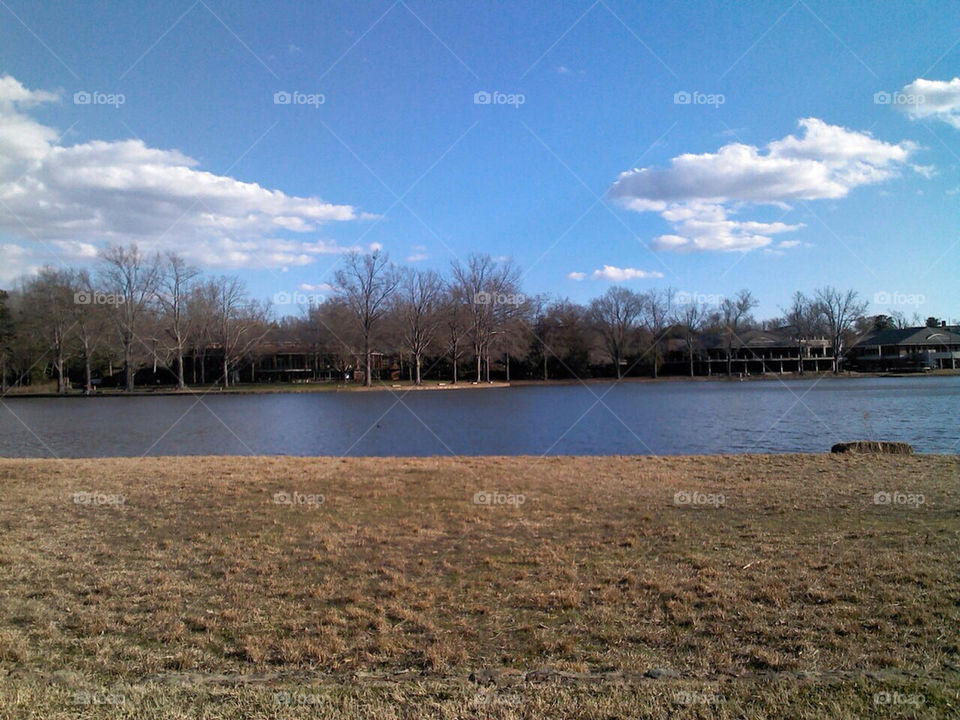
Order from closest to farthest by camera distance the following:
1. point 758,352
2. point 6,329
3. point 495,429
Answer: point 495,429, point 6,329, point 758,352

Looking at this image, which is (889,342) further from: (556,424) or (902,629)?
(902,629)

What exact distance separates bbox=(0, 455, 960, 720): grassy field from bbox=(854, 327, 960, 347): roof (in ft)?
359

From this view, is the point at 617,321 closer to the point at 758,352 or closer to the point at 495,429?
the point at 758,352

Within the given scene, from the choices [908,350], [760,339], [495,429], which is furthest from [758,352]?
[495,429]

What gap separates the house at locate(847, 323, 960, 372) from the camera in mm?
99719

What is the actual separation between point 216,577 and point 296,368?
95.5m

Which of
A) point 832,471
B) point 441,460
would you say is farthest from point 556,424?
point 832,471

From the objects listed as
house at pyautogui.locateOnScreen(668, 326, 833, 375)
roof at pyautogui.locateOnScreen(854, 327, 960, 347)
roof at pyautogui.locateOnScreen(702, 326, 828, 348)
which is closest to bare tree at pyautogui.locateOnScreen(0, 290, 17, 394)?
house at pyautogui.locateOnScreen(668, 326, 833, 375)

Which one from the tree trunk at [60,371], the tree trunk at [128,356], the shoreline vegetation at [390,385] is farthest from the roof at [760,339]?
the tree trunk at [60,371]

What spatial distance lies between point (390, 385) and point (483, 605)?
72.2 metres

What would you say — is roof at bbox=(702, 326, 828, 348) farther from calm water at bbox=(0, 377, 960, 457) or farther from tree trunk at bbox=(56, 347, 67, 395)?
tree trunk at bbox=(56, 347, 67, 395)

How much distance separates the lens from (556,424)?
31984 millimetres

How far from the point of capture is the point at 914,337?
336 ft

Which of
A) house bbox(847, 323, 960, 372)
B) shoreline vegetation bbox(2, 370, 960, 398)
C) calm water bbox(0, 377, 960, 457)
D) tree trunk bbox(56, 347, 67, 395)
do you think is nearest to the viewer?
calm water bbox(0, 377, 960, 457)
